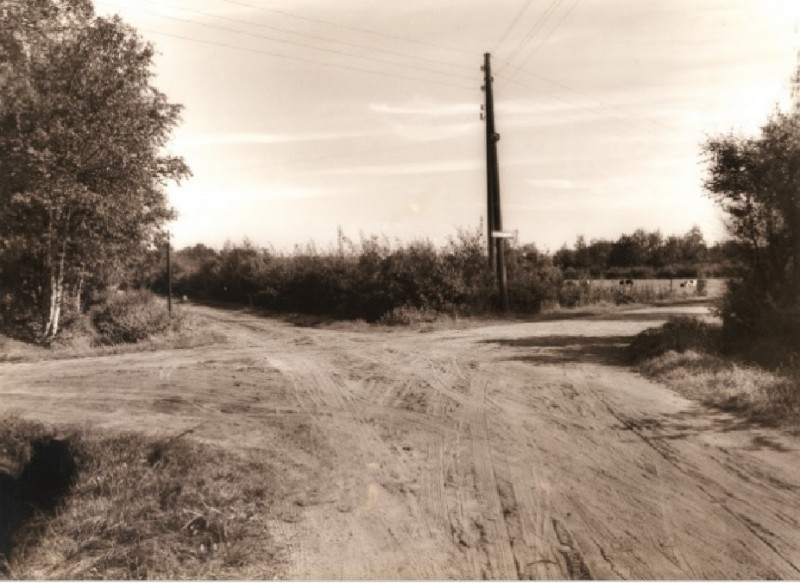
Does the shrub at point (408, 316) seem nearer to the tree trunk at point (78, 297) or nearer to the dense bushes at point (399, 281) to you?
the dense bushes at point (399, 281)

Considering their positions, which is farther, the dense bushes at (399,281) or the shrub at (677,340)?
the dense bushes at (399,281)

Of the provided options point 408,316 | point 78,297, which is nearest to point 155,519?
point 408,316

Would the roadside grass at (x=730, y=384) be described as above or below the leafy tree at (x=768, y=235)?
below

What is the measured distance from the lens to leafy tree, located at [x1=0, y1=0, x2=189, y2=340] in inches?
605

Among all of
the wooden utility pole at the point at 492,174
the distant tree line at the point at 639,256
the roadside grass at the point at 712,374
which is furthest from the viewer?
the distant tree line at the point at 639,256

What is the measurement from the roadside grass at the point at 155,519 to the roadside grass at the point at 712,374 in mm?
6642

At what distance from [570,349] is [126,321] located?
13013 millimetres

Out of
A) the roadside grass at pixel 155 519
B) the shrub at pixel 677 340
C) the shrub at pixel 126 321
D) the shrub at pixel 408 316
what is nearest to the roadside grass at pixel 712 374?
the shrub at pixel 677 340

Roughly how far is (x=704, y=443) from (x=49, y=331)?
17.2 metres

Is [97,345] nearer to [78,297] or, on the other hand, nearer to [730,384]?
[78,297]

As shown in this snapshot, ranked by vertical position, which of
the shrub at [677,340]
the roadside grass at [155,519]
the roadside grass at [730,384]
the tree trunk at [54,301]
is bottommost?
the roadside grass at [155,519]

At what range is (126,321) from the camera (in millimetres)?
18109

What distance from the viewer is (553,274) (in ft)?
86.2

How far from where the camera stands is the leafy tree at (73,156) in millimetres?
15359
